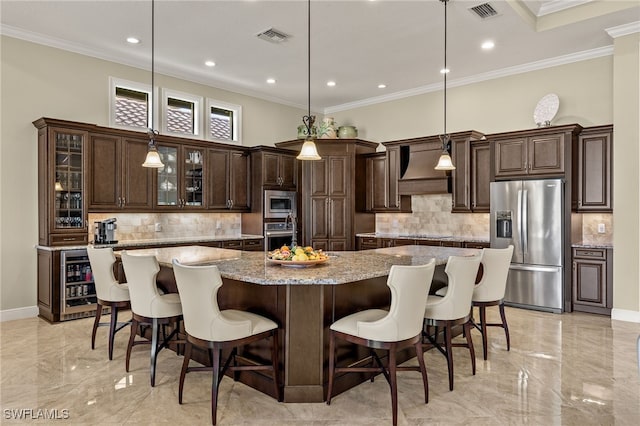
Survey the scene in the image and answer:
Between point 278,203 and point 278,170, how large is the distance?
1.89 ft

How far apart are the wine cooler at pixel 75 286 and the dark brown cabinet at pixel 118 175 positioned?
2.24 ft

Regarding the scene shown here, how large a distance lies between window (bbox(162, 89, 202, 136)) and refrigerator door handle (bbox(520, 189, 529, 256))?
4.92 metres

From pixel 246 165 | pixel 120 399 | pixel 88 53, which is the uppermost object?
pixel 88 53

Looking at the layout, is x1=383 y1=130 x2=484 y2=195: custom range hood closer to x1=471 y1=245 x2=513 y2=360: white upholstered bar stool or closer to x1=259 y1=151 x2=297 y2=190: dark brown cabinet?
x1=259 y1=151 x2=297 y2=190: dark brown cabinet

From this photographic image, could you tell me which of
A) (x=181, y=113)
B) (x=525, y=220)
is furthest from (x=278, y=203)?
(x=525, y=220)

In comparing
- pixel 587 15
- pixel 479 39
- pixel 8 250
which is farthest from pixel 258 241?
pixel 587 15

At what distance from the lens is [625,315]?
493cm

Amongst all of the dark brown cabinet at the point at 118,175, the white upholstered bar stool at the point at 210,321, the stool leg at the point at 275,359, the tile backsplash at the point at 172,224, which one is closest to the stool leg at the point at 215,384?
the white upholstered bar stool at the point at 210,321

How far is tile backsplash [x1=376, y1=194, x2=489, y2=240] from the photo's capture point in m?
6.61

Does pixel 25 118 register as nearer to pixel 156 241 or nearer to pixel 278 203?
pixel 156 241

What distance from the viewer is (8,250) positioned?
16.3 feet

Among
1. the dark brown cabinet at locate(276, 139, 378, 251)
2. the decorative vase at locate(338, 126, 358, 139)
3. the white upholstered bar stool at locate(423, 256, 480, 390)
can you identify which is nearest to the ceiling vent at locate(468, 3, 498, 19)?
the white upholstered bar stool at locate(423, 256, 480, 390)

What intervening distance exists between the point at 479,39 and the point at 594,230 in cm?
293

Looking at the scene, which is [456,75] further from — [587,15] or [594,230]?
[594,230]
